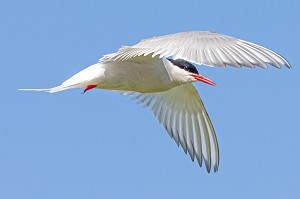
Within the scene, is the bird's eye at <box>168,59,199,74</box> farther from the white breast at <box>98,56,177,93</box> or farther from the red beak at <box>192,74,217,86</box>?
the white breast at <box>98,56,177,93</box>

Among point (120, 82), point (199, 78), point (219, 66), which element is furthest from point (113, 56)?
point (219, 66)

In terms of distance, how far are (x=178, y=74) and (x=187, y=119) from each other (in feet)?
4.26

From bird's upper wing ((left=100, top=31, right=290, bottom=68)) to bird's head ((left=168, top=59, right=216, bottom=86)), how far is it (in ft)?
2.52

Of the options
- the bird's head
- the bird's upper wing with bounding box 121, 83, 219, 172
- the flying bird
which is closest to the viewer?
the flying bird

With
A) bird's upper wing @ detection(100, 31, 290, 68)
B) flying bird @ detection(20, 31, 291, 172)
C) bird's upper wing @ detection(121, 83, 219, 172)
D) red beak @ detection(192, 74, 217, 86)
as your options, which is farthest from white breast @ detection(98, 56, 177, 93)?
bird's upper wing @ detection(121, 83, 219, 172)

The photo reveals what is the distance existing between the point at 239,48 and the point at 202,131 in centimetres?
258

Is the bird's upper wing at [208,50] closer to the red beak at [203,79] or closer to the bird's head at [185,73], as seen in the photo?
the bird's head at [185,73]

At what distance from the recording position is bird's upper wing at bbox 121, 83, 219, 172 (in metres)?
9.27

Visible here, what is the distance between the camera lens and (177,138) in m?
9.46

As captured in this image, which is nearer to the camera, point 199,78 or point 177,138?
point 199,78

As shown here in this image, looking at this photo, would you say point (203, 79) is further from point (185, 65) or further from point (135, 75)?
point (135, 75)

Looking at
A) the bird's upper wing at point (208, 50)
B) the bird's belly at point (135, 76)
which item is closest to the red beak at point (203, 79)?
the bird's belly at point (135, 76)

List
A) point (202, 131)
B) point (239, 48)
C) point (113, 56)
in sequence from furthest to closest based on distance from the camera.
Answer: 1. point (202, 131)
2. point (113, 56)
3. point (239, 48)

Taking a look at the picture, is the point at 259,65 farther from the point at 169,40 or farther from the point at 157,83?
the point at 157,83
